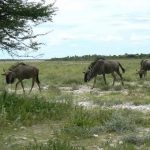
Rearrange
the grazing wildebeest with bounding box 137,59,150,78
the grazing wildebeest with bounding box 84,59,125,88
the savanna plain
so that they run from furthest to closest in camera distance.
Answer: the grazing wildebeest with bounding box 137,59,150,78 → the grazing wildebeest with bounding box 84,59,125,88 → the savanna plain

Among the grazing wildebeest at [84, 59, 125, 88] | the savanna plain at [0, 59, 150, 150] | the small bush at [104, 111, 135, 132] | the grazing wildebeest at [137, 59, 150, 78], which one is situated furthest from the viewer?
the grazing wildebeest at [137, 59, 150, 78]

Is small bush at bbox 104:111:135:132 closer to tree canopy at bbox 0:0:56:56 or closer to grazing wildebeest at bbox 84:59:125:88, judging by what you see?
tree canopy at bbox 0:0:56:56

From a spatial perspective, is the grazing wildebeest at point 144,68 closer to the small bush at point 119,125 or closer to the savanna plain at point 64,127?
the savanna plain at point 64,127

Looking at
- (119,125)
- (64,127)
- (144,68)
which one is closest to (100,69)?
(144,68)

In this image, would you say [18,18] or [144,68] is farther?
[144,68]

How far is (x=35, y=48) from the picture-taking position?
17875 mm

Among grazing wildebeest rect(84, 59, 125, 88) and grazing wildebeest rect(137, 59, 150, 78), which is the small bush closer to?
grazing wildebeest rect(84, 59, 125, 88)

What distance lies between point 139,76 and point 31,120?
25183 millimetres

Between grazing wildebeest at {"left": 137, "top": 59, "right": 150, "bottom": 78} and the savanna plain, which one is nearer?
the savanna plain

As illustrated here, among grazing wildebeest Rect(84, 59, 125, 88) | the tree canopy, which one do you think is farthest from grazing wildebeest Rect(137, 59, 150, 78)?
the tree canopy

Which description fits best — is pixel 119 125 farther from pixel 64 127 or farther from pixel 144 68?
pixel 144 68

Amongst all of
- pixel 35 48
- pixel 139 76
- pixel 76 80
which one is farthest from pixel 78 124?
pixel 139 76

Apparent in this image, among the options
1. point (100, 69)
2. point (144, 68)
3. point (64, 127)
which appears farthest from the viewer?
point (144, 68)

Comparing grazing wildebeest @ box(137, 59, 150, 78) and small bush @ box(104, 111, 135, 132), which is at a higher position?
grazing wildebeest @ box(137, 59, 150, 78)
